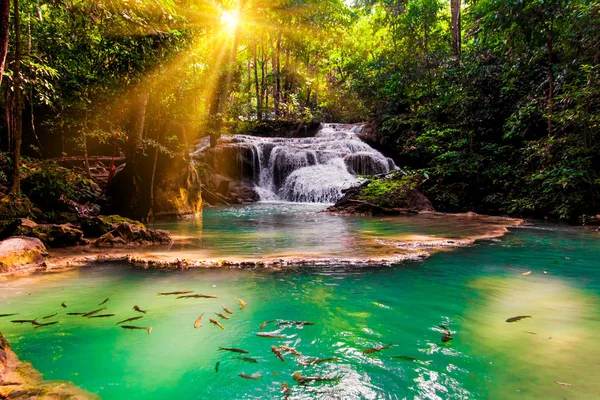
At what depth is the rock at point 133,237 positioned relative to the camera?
5.96 m

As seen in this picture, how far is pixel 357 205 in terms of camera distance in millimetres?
11898

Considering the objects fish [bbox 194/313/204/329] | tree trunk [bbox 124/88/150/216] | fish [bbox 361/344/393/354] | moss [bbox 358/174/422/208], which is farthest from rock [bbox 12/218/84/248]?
moss [bbox 358/174/422/208]

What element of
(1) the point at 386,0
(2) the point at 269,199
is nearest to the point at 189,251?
(2) the point at 269,199

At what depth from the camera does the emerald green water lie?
80.9 inches

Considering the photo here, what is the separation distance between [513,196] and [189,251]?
1013cm

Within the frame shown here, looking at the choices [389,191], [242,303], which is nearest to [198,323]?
[242,303]

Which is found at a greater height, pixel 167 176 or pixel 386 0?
pixel 386 0

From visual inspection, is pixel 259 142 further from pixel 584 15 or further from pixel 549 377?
pixel 549 377

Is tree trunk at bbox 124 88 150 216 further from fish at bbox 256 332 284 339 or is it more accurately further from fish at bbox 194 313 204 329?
fish at bbox 256 332 284 339

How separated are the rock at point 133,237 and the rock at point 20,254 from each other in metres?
1.13

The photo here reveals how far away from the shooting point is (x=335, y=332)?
273 cm

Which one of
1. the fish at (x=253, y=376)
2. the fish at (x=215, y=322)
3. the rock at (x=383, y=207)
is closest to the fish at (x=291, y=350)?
the fish at (x=253, y=376)

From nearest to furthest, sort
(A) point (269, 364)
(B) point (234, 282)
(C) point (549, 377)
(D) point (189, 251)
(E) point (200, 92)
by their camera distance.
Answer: (C) point (549, 377) < (A) point (269, 364) < (B) point (234, 282) < (D) point (189, 251) < (E) point (200, 92)

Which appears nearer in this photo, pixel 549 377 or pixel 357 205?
pixel 549 377
